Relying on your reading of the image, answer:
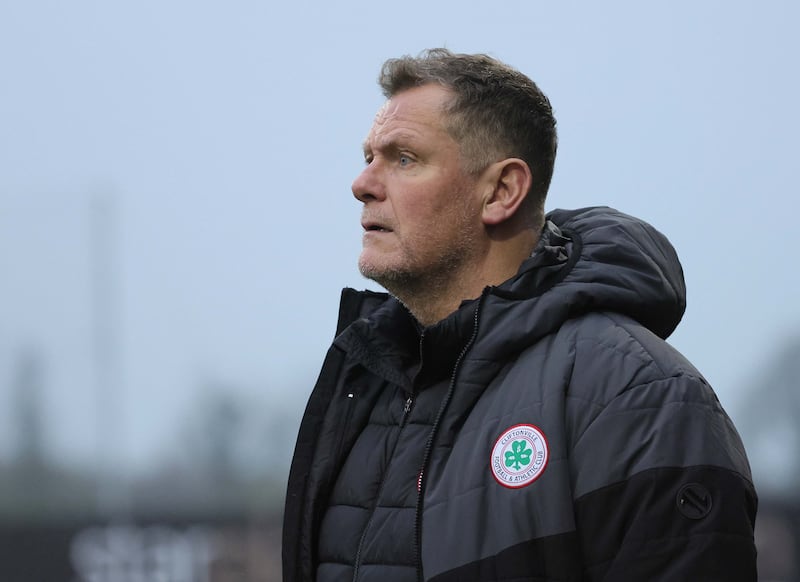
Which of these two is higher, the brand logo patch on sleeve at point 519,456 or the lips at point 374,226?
the lips at point 374,226

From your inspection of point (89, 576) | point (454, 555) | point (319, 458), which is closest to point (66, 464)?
point (89, 576)

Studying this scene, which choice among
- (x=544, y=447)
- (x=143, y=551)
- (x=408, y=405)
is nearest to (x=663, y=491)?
(x=544, y=447)

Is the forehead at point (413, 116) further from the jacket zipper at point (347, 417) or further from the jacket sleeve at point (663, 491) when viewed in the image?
the jacket sleeve at point (663, 491)

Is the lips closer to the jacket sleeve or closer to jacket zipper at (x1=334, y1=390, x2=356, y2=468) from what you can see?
jacket zipper at (x1=334, y1=390, x2=356, y2=468)

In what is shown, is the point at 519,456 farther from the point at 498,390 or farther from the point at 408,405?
the point at 408,405

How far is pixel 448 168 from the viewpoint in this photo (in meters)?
1.44

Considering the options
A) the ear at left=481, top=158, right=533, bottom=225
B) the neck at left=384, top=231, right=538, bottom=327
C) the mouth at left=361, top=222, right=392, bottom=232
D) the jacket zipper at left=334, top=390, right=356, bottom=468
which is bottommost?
the jacket zipper at left=334, top=390, right=356, bottom=468

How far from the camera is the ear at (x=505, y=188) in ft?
4.75

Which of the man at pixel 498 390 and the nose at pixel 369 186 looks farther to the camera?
the nose at pixel 369 186

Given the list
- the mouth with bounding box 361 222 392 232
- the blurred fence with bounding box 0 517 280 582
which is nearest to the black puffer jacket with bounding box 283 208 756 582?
the mouth with bounding box 361 222 392 232

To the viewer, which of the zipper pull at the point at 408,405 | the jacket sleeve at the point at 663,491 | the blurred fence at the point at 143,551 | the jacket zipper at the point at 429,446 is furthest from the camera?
the blurred fence at the point at 143,551

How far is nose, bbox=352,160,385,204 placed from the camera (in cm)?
145

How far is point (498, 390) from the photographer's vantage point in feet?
4.15

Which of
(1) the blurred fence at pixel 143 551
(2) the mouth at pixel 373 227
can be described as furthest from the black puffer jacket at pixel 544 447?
(1) the blurred fence at pixel 143 551
